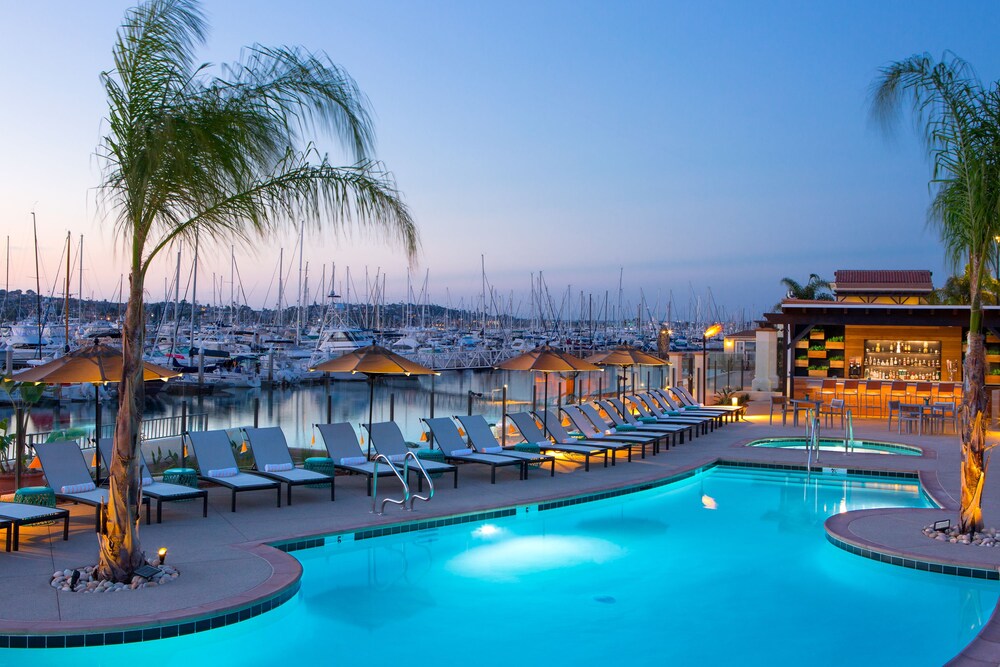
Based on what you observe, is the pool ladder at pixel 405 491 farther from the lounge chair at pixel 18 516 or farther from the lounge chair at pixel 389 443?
the lounge chair at pixel 18 516

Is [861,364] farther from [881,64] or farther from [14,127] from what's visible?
[14,127]

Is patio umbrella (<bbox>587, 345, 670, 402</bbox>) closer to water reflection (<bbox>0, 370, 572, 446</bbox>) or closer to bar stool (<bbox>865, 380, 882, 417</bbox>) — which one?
bar stool (<bbox>865, 380, 882, 417</bbox>)

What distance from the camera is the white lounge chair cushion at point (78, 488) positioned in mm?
7891

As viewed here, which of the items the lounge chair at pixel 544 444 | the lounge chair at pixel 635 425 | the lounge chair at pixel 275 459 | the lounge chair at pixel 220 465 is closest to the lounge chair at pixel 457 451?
the lounge chair at pixel 544 444

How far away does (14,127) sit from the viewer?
10.8m

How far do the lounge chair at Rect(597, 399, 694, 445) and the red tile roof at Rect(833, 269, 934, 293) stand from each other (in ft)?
51.7

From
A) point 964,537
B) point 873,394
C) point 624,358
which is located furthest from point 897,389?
point 964,537

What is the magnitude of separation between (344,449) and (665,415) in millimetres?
8120

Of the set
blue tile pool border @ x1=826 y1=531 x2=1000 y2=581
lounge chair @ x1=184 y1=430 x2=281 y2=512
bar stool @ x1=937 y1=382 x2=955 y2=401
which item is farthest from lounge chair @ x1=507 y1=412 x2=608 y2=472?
bar stool @ x1=937 y1=382 x2=955 y2=401

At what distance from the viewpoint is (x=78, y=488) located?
798 cm

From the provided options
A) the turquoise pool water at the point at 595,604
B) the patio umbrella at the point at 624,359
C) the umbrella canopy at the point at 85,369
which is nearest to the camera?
the turquoise pool water at the point at 595,604

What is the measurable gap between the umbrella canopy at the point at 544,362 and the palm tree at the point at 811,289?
78.0ft

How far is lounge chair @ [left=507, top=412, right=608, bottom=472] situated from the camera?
11.8 metres

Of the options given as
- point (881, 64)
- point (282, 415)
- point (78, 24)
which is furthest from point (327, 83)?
point (282, 415)
